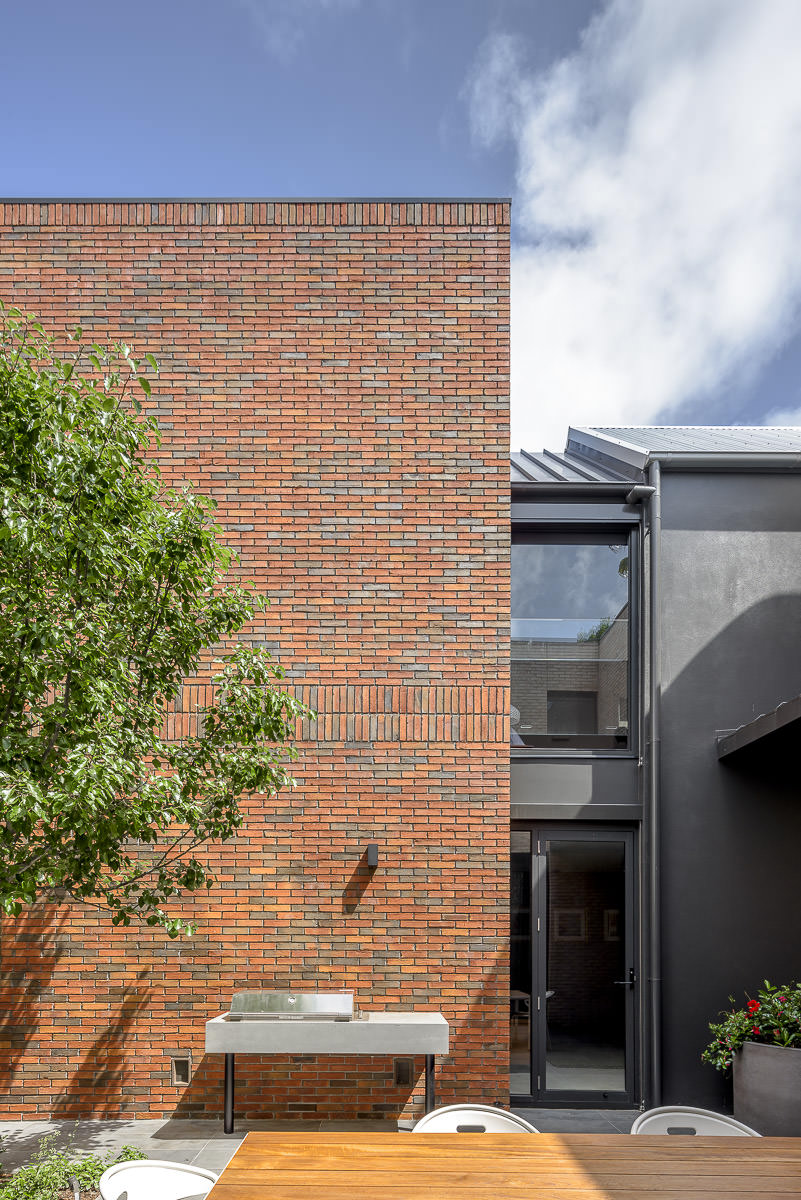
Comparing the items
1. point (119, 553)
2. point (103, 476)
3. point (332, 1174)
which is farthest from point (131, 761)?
point (332, 1174)

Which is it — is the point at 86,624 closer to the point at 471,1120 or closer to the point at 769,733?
the point at 471,1120

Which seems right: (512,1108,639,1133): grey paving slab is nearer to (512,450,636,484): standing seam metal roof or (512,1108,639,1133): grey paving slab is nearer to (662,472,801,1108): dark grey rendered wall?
(662,472,801,1108): dark grey rendered wall

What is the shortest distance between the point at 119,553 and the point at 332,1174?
118 inches

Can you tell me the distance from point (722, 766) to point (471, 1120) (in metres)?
4.79

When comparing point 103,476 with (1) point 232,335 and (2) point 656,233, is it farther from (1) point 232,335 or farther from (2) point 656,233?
(2) point 656,233

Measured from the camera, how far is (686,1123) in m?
4.46

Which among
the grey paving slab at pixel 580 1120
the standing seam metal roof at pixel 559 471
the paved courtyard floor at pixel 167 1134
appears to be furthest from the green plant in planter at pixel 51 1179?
the standing seam metal roof at pixel 559 471

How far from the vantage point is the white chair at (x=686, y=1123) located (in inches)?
174

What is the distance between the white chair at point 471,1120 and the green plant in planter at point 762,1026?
3.42 meters

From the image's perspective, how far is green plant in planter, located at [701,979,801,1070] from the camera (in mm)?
6996

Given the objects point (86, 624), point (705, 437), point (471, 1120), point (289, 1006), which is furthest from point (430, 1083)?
point (705, 437)

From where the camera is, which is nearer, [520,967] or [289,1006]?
[289,1006]

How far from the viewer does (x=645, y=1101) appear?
786 centimetres

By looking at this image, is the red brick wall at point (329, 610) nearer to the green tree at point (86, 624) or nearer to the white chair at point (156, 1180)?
the green tree at point (86, 624)
